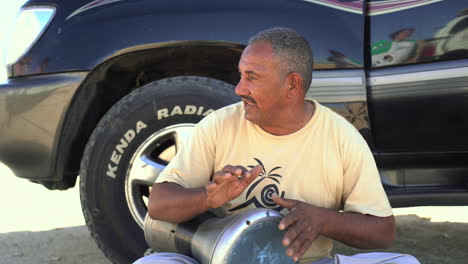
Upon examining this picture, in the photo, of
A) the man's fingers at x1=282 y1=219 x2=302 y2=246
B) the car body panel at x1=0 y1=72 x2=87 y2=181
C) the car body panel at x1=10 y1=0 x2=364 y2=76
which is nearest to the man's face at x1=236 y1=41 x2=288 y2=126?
the man's fingers at x1=282 y1=219 x2=302 y2=246

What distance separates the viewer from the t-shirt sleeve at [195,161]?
2178mm

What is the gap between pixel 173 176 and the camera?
7.13ft

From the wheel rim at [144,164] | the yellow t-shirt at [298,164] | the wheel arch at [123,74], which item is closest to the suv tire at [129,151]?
the wheel rim at [144,164]

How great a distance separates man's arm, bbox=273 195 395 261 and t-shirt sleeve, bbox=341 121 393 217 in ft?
0.11

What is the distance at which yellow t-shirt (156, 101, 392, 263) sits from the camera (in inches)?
84.0

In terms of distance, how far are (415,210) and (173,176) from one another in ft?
12.4

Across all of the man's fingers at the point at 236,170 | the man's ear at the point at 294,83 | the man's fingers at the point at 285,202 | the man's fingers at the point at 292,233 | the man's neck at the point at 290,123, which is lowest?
the man's fingers at the point at 292,233

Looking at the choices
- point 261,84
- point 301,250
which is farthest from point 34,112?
point 301,250

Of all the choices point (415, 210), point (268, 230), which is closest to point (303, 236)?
point (268, 230)

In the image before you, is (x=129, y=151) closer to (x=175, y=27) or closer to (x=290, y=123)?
(x=175, y=27)

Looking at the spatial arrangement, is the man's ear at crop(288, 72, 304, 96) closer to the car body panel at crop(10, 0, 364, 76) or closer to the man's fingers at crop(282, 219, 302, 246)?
the man's fingers at crop(282, 219, 302, 246)

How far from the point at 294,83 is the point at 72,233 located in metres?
3.02

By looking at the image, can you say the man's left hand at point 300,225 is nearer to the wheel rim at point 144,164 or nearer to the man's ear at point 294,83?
the man's ear at point 294,83

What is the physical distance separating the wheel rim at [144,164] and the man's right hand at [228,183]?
120 cm
